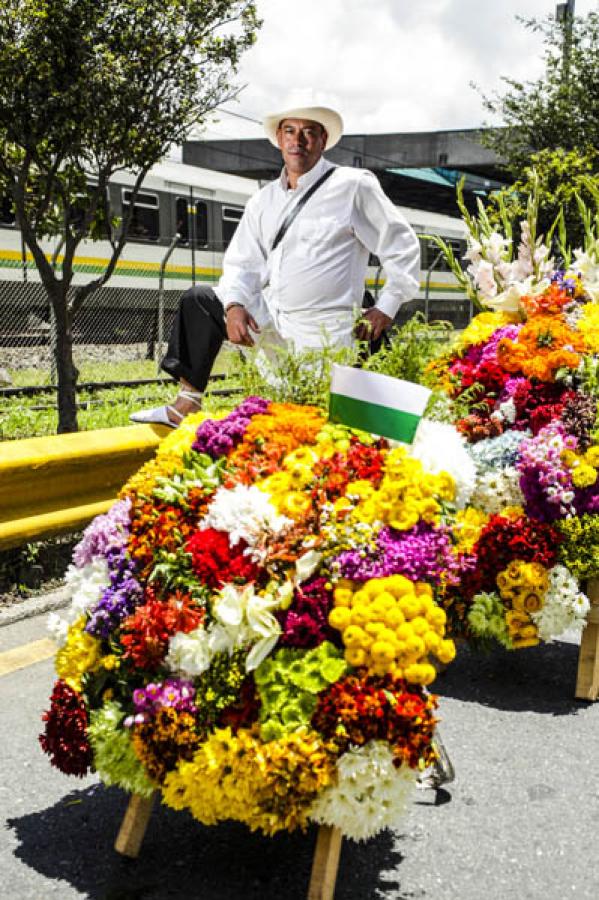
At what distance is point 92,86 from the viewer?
7.77 meters

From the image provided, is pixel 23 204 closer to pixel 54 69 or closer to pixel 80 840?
pixel 54 69

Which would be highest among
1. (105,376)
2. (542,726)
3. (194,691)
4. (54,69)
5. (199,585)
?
(54,69)

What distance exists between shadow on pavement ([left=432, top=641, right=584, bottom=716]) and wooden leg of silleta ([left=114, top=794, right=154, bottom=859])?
172cm

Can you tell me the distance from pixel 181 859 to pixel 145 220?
58.1 feet

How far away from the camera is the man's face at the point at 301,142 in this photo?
458cm

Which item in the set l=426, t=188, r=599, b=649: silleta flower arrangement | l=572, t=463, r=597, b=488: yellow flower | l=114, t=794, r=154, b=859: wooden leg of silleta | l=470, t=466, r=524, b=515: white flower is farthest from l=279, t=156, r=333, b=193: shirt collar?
l=114, t=794, r=154, b=859: wooden leg of silleta

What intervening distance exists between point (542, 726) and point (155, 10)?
6.30 m

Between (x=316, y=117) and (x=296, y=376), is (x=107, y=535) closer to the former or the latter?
(x=296, y=376)

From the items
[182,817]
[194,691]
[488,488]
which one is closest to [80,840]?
[182,817]

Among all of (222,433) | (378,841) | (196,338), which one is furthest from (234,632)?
(196,338)

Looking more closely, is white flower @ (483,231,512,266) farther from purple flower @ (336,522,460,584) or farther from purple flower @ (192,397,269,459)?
purple flower @ (336,522,460,584)

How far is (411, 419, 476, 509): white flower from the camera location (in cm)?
295

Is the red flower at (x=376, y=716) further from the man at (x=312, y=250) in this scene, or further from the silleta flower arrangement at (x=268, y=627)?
the man at (x=312, y=250)

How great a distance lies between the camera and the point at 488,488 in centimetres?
357
